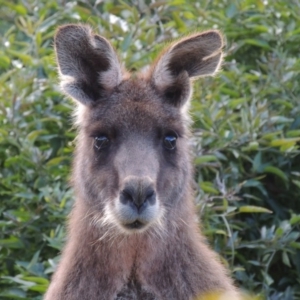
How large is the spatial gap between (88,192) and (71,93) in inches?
28.1

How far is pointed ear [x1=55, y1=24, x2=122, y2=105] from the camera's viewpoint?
7.76 meters

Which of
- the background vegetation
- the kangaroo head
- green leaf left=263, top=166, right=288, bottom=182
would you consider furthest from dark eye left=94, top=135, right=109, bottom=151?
green leaf left=263, top=166, right=288, bottom=182

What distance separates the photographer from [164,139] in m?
7.59

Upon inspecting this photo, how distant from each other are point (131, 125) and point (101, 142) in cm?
24

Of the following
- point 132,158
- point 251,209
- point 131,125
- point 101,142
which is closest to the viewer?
point 132,158

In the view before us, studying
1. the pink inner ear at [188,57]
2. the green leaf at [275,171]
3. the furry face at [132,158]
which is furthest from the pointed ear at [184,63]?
the green leaf at [275,171]

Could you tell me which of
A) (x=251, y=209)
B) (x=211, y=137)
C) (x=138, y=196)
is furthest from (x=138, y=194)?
(x=211, y=137)

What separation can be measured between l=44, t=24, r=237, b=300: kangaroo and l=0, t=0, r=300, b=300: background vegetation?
1.13 meters

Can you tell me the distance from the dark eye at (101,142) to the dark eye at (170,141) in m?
0.36

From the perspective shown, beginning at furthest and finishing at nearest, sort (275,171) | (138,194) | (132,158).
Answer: (275,171) → (132,158) → (138,194)

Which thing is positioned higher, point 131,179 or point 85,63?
point 85,63

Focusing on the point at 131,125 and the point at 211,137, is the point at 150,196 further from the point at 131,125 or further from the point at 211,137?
the point at 211,137

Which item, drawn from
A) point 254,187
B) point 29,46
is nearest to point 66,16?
point 29,46

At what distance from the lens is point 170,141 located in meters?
7.62
